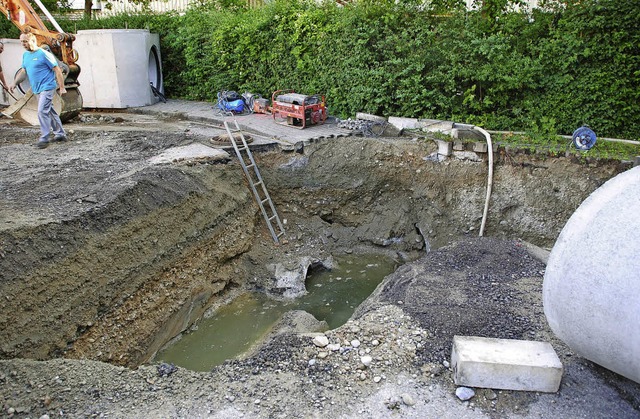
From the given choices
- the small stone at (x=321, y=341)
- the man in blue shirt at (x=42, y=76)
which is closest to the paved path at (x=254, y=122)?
the man in blue shirt at (x=42, y=76)

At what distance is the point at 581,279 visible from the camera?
4156 mm

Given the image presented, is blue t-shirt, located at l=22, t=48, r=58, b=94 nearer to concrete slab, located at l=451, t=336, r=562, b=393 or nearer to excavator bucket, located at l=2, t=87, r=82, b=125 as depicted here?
excavator bucket, located at l=2, t=87, r=82, b=125

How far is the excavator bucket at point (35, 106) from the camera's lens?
36.5 ft

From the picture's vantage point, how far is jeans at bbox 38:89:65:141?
363 inches

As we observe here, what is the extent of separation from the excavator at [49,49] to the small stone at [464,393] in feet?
33.4

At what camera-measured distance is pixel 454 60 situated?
10211mm

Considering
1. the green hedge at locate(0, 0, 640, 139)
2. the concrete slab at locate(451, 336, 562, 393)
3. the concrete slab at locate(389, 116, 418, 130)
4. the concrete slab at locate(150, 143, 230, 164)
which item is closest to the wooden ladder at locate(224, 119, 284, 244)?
the concrete slab at locate(150, 143, 230, 164)

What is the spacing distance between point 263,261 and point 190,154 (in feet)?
7.77

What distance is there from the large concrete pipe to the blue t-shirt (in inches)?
353

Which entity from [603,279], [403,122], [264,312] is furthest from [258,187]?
[603,279]

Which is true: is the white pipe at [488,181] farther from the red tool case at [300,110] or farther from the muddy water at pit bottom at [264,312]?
the red tool case at [300,110]

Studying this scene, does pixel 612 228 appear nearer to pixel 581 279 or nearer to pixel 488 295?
pixel 581 279

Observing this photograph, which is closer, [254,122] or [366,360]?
[366,360]

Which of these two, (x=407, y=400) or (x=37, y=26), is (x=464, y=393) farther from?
(x=37, y=26)
